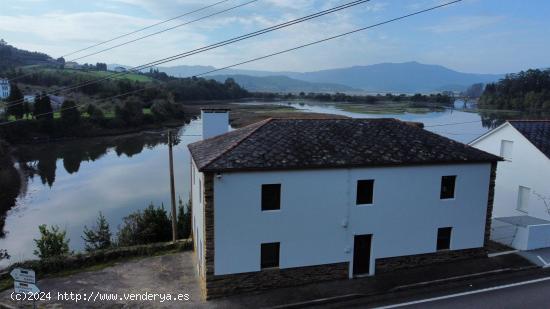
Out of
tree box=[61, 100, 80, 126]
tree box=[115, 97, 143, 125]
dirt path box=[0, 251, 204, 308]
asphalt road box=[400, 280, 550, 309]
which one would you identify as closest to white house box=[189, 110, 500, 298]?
dirt path box=[0, 251, 204, 308]

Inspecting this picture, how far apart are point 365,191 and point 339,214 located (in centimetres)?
124

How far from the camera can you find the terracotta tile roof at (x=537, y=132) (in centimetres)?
1989

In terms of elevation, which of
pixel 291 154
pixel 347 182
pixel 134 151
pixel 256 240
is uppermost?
pixel 291 154

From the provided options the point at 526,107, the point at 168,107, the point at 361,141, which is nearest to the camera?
the point at 361,141

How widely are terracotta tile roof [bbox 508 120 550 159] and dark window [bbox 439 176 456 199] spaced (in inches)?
288

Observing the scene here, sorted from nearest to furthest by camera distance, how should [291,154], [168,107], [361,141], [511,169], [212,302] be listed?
[212,302] < [291,154] < [361,141] < [511,169] < [168,107]

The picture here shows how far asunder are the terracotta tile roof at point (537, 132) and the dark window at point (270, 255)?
46.3 feet

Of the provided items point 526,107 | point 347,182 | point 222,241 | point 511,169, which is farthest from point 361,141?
point 526,107

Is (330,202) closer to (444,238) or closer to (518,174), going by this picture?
(444,238)

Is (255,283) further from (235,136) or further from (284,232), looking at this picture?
(235,136)

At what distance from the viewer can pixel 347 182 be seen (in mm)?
13875

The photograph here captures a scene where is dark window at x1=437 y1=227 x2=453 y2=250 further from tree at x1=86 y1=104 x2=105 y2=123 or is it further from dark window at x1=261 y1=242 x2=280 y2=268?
tree at x1=86 y1=104 x2=105 y2=123

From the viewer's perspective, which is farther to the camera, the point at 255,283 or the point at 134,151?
the point at 134,151

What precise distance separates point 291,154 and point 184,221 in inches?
430
